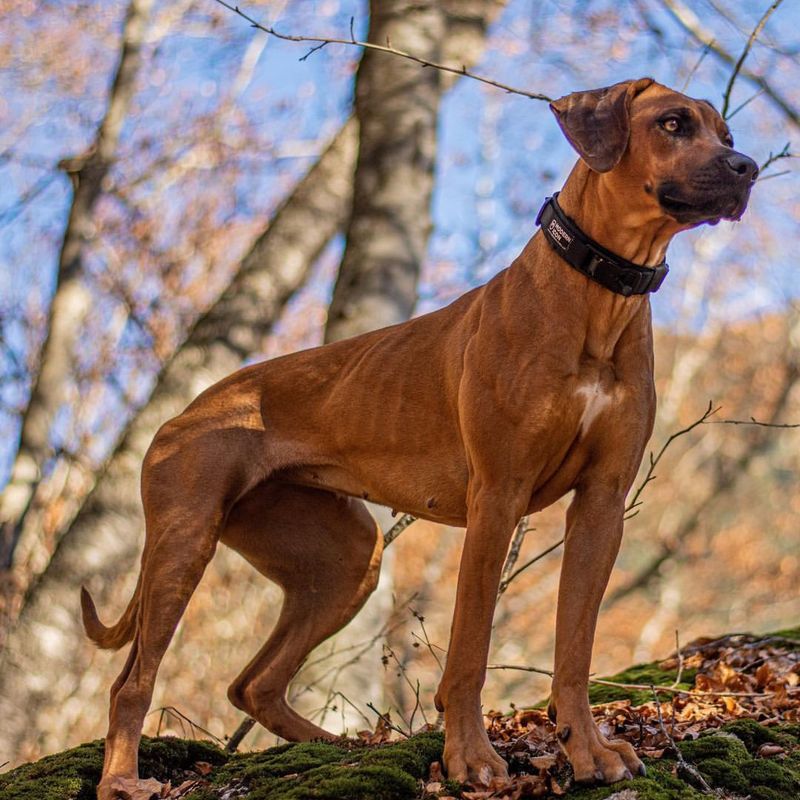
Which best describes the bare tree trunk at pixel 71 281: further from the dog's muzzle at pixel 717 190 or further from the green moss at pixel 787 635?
the dog's muzzle at pixel 717 190

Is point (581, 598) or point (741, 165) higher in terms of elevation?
point (741, 165)

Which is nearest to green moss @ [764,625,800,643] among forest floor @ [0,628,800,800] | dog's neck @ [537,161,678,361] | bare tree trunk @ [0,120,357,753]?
forest floor @ [0,628,800,800]

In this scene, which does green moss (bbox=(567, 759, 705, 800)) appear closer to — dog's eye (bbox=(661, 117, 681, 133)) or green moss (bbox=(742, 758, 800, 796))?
green moss (bbox=(742, 758, 800, 796))

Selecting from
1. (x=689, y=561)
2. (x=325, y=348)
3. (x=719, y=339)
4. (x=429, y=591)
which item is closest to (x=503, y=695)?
(x=429, y=591)

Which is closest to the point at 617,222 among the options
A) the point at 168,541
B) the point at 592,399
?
the point at 592,399

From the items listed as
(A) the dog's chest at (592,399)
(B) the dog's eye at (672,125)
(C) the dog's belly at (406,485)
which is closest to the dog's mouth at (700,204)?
(B) the dog's eye at (672,125)

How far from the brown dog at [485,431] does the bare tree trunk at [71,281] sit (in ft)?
18.1

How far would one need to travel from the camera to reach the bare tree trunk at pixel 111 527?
27.7 ft

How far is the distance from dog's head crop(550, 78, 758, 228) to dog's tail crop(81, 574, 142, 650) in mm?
2764

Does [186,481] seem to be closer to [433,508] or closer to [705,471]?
[433,508]

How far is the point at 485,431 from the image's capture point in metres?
4.03

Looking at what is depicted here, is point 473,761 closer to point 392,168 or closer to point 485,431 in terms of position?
point 485,431

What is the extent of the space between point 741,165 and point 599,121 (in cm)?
54

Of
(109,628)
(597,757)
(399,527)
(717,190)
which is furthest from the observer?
(399,527)
